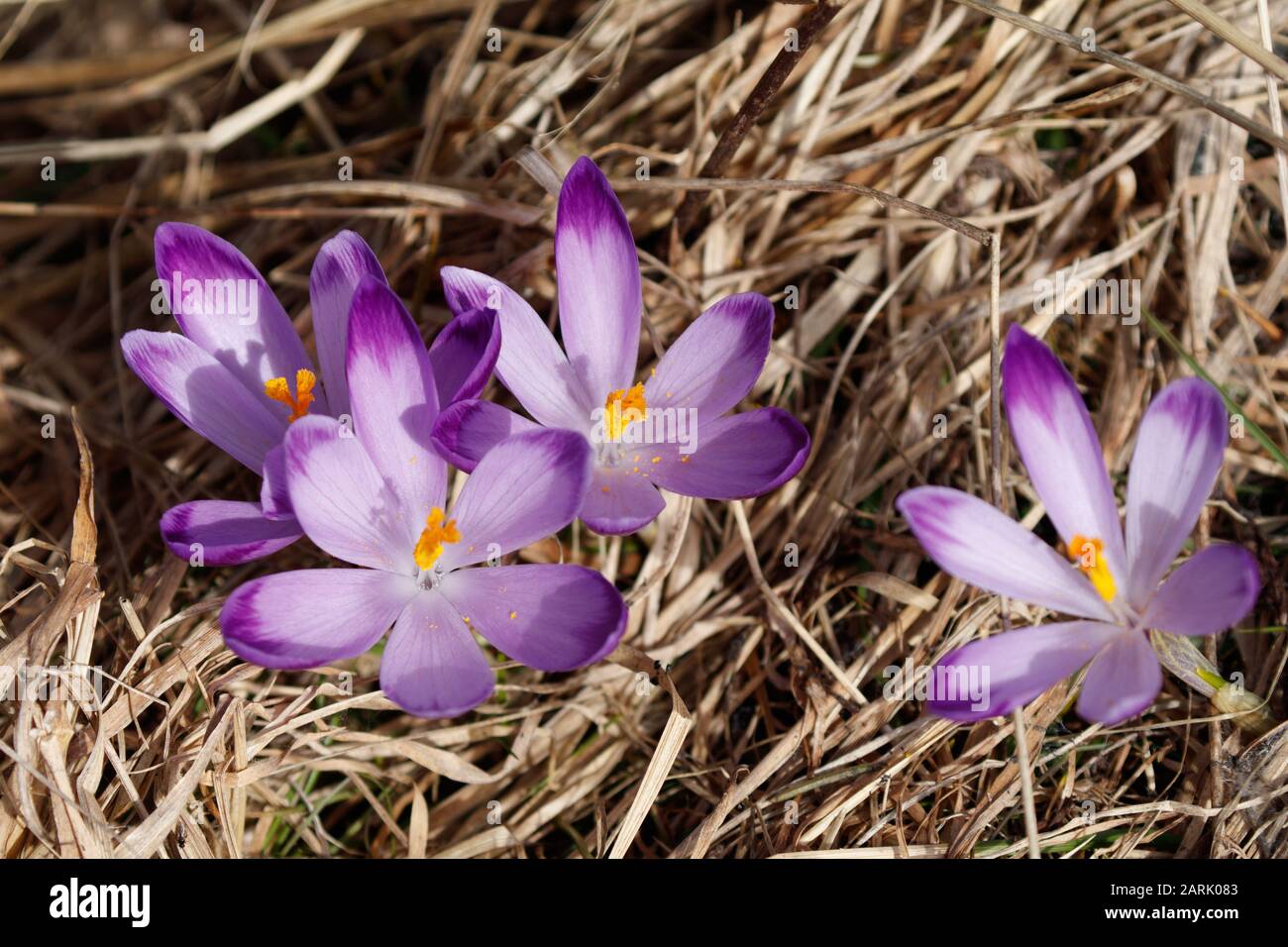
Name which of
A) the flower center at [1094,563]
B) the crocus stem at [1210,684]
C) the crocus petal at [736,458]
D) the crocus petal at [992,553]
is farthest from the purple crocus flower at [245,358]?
the crocus stem at [1210,684]

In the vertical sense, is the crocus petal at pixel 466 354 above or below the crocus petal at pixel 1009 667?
above

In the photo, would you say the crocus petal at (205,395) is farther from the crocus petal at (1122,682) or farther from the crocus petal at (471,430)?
the crocus petal at (1122,682)

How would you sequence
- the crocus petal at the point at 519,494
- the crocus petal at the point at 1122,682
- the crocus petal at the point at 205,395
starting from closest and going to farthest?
1. the crocus petal at the point at 1122,682
2. the crocus petal at the point at 519,494
3. the crocus petal at the point at 205,395

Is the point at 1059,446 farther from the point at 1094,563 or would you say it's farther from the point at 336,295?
the point at 336,295

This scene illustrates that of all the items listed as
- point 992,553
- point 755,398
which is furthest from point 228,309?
point 992,553

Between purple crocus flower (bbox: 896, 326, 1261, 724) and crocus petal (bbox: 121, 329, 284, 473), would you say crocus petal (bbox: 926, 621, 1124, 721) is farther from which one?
crocus petal (bbox: 121, 329, 284, 473)

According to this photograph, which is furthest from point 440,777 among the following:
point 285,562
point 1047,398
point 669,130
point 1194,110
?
point 1194,110
